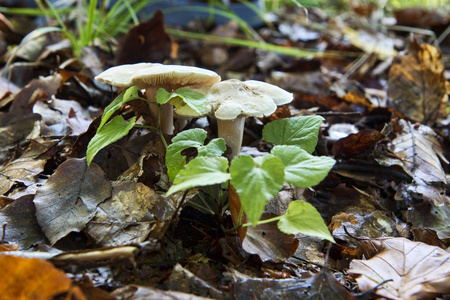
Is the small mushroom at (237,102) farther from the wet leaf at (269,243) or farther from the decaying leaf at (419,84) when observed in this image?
the decaying leaf at (419,84)

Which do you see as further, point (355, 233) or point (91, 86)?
point (91, 86)

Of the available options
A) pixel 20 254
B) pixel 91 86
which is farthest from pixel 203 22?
pixel 20 254

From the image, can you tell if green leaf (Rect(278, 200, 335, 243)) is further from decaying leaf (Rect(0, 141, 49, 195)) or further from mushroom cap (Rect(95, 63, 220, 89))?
decaying leaf (Rect(0, 141, 49, 195))

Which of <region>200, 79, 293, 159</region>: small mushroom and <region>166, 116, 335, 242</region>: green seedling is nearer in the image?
<region>166, 116, 335, 242</region>: green seedling

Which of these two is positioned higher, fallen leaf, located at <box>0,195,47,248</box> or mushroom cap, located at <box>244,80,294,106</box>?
mushroom cap, located at <box>244,80,294,106</box>

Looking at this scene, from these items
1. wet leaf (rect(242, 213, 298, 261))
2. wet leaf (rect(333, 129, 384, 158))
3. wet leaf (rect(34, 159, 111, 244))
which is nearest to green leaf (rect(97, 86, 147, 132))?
wet leaf (rect(34, 159, 111, 244))

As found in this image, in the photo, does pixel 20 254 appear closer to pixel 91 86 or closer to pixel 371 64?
pixel 91 86

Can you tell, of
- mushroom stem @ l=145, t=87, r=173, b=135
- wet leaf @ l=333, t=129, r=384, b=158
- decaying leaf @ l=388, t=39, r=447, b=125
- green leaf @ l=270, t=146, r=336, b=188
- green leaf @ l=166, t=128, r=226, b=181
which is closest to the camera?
green leaf @ l=270, t=146, r=336, b=188


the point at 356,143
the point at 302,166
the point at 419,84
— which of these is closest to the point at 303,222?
the point at 302,166
